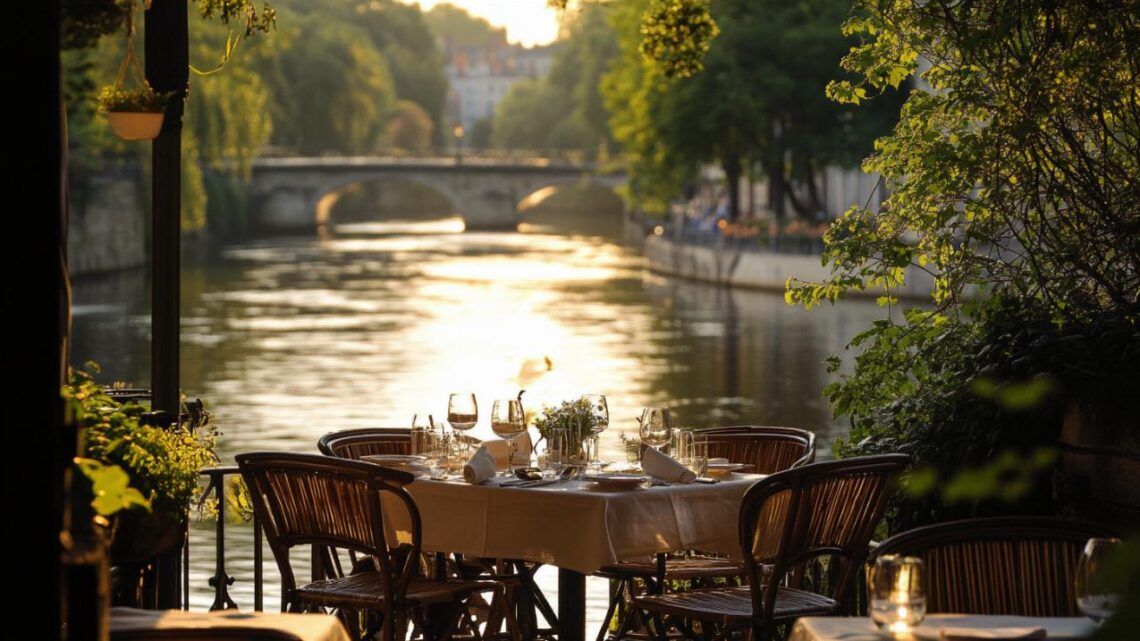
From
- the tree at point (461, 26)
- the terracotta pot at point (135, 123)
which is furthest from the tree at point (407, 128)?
the tree at point (461, 26)

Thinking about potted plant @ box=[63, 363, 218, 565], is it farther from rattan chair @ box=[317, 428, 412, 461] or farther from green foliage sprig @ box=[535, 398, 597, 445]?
rattan chair @ box=[317, 428, 412, 461]

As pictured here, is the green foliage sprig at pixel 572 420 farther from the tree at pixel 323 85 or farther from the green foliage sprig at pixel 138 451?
the tree at pixel 323 85

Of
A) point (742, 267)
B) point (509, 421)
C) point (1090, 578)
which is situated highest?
point (1090, 578)

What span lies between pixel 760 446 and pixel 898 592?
10.7 ft

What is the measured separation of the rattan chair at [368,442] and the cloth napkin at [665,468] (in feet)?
3.78

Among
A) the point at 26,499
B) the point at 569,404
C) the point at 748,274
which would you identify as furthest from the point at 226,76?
the point at 26,499

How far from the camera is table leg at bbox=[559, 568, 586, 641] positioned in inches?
219

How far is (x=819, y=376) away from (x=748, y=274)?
16.8 meters

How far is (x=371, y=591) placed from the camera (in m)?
5.29

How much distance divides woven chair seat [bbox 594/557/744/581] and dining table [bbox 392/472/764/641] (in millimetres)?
284

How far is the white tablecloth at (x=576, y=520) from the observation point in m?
5.16

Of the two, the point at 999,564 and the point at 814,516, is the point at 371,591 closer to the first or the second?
the point at 814,516

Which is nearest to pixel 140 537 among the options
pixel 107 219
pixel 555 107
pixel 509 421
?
pixel 509 421

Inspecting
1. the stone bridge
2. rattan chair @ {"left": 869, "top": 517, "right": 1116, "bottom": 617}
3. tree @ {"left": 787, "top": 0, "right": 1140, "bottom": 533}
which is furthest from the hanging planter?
the stone bridge
